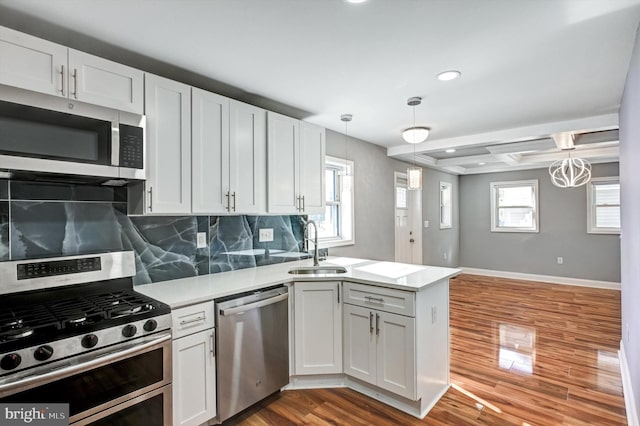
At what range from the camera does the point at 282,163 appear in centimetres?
291

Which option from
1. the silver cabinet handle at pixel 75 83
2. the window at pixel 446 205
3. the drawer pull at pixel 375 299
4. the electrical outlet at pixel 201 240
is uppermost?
the silver cabinet handle at pixel 75 83

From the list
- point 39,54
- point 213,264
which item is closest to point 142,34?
point 39,54

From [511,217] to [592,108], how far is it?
432 cm

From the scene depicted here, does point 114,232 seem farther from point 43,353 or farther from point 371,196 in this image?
point 371,196

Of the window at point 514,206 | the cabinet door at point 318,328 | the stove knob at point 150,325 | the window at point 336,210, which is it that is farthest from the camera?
the window at point 514,206

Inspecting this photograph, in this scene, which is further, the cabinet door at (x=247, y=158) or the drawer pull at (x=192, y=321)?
the cabinet door at (x=247, y=158)

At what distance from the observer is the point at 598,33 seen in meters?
1.87

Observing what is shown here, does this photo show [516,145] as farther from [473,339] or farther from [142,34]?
[142,34]

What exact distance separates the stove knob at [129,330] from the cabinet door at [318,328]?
117 centimetres

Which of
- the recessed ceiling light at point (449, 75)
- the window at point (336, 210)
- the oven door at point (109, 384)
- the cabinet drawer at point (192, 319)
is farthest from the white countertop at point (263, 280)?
the recessed ceiling light at point (449, 75)

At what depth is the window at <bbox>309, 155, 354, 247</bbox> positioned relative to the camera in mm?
3916

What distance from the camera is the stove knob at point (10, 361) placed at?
1314mm

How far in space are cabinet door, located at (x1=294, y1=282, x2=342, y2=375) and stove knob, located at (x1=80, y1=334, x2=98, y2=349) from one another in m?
1.34

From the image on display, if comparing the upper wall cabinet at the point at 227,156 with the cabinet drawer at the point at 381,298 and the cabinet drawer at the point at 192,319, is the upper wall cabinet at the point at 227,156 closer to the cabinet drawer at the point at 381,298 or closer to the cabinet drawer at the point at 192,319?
the cabinet drawer at the point at 192,319
